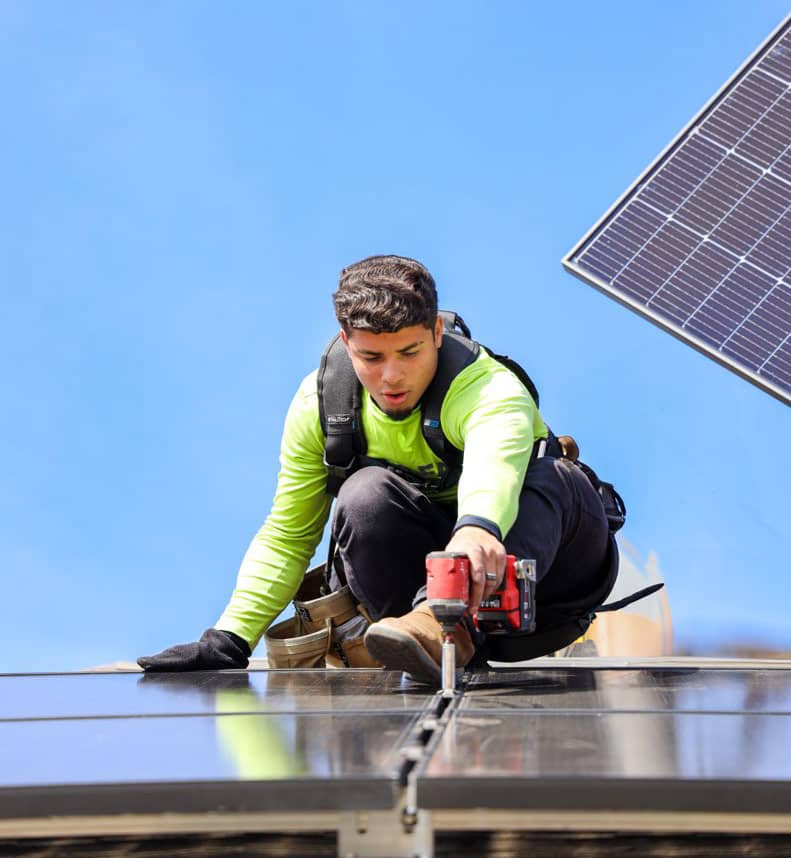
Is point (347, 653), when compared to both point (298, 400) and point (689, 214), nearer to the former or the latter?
point (298, 400)

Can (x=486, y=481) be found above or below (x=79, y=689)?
above

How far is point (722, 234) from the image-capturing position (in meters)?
7.74

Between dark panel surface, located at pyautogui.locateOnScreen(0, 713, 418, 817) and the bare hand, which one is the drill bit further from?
dark panel surface, located at pyautogui.locateOnScreen(0, 713, 418, 817)

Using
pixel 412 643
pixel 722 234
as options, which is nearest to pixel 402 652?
pixel 412 643

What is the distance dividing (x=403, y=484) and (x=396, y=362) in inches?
16.1

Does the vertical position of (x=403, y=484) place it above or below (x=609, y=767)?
above

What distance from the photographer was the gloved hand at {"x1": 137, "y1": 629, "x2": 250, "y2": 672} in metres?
3.64

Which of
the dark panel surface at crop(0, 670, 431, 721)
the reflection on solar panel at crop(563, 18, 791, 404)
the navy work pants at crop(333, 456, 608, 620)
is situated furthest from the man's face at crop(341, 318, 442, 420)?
the reflection on solar panel at crop(563, 18, 791, 404)

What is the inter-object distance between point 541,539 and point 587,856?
1.51m

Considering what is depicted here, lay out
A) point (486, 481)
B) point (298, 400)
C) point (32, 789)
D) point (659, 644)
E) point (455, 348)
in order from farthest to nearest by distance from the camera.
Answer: point (659, 644)
point (298, 400)
point (455, 348)
point (486, 481)
point (32, 789)

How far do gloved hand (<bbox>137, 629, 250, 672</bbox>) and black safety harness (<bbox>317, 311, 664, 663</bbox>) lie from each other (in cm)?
55

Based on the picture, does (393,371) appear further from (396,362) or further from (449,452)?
(449,452)

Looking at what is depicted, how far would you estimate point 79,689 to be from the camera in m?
3.31

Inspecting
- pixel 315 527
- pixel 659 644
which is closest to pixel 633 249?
pixel 659 644
